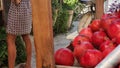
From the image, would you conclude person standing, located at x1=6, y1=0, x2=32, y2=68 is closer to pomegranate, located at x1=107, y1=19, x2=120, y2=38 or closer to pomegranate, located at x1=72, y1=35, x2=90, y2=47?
pomegranate, located at x1=72, y1=35, x2=90, y2=47

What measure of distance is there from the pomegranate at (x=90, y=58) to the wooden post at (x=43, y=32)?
0.16 m

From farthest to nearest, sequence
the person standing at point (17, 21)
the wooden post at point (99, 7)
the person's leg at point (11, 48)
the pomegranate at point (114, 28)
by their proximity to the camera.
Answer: the person's leg at point (11, 48), the person standing at point (17, 21), the wooden post at point (99, 7), the pomegranate at point (114, 28)

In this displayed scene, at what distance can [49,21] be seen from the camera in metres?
1.14

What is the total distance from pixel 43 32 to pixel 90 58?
0.27 meters

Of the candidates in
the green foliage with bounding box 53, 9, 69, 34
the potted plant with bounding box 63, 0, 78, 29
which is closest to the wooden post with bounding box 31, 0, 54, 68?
the green foliage with bounding box 53, 9, 69, 34

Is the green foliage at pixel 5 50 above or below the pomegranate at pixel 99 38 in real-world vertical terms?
below

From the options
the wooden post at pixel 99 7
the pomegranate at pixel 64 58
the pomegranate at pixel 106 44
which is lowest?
the pomegranate at pixel 64 58

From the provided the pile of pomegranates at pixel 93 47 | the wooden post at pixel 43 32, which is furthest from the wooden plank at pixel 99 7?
the wooden post at pixel 43 32

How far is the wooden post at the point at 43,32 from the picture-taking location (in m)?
1.12

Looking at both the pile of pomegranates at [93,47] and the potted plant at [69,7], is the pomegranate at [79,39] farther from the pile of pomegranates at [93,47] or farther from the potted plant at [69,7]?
the potted plant at [69,7]


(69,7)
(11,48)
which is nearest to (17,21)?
(11,48)

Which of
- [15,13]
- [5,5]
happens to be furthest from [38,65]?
[5,5]

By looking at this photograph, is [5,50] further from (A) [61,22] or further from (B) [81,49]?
(B) [81,49]

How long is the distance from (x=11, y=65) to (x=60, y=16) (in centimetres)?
403
